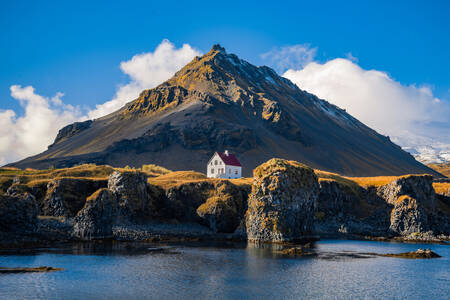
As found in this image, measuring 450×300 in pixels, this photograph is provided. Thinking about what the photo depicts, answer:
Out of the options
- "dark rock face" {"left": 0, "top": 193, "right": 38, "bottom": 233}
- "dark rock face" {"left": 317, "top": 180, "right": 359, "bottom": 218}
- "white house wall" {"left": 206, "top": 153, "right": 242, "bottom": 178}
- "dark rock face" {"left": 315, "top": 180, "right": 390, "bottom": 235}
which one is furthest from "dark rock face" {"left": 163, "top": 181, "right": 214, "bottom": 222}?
"white house wall" {"left": 206, "top": 153, "right": 242, "bottom": 178}

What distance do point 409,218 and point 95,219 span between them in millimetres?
72738

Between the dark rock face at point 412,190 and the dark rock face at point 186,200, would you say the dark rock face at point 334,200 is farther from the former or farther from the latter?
the dark rock face at point 186,200

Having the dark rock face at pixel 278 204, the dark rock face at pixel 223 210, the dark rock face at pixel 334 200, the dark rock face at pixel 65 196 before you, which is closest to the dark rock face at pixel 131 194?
the dark rock face at pixel 65 196

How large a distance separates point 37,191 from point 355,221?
7783 cm

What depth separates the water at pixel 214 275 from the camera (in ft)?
151

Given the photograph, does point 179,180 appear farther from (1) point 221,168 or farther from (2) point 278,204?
(1) point 221,168

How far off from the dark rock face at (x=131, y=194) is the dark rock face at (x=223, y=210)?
1209 centimetres

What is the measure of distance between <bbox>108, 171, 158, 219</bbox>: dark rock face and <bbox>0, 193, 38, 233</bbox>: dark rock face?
2017cm

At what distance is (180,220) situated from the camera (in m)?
96.7

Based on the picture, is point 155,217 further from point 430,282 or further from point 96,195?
point 430,282

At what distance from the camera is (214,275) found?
177ft

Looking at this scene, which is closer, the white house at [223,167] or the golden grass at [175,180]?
the golden grass at [175,180]

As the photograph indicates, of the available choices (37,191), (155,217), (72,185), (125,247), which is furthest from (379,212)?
(37,191)

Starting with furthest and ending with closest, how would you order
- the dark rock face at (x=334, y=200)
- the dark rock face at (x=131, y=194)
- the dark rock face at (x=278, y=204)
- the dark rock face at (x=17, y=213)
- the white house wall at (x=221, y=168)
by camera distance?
the white house wall at (x=221, y=168), the dark rock face at (x=334, y=200), the dark rock face at (x=131, y=194), the dark rock face at (x=278, y=204), the dark rock face at (x=17, y=213)
